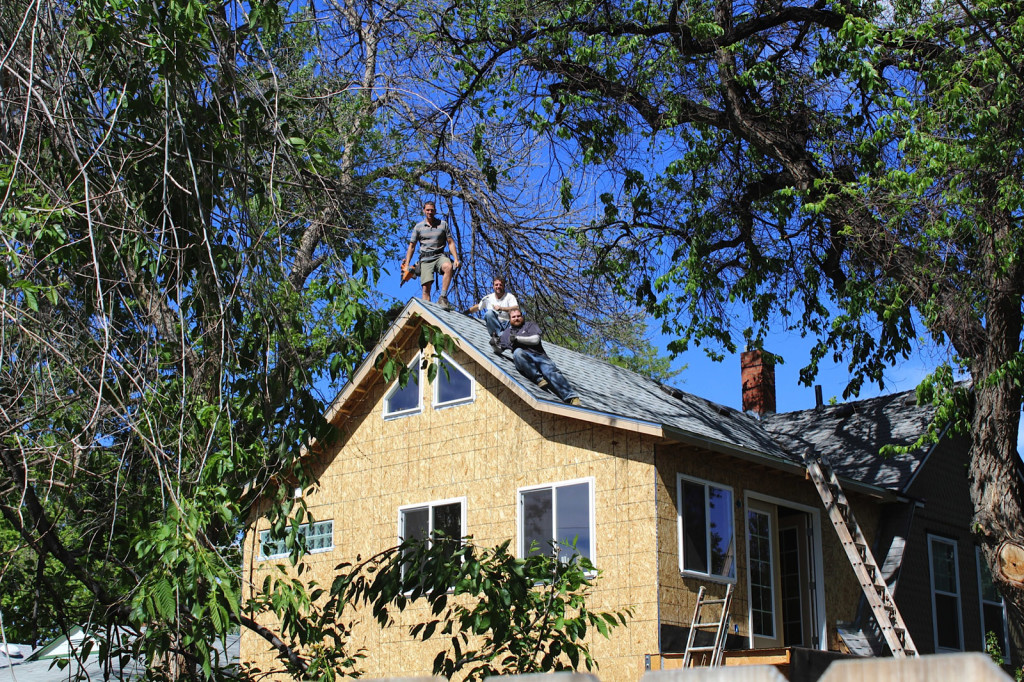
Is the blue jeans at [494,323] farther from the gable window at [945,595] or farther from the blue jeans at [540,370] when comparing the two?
the gable window at [945,595]

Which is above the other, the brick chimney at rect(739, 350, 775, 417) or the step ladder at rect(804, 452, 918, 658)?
the brick chimney at rect(739, 350, 775, 417)

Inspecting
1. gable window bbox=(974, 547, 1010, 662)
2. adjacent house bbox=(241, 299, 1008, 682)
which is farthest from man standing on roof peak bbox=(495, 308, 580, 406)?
gable window bbox=(974, 547, 1010, 662)

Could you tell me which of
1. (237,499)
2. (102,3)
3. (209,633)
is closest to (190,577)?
(209,633)

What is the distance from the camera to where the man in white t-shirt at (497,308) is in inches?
551

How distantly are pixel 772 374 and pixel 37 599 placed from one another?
19.3 m

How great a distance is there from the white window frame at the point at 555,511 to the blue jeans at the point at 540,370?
1.22 meters

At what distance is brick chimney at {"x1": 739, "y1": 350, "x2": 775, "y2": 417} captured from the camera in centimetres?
2169

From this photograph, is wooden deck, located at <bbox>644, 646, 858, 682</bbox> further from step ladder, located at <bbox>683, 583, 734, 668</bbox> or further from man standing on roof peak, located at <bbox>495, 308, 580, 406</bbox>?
man standing on roof peak, located at <bbox>495, 308, 580, 406</bbox>

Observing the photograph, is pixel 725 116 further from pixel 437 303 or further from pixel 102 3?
pixel 102 3

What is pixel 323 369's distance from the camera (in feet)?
20.7

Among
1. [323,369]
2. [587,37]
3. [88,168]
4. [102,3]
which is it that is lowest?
[323,369]

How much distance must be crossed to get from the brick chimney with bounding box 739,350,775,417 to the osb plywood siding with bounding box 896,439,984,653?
13.0 feet

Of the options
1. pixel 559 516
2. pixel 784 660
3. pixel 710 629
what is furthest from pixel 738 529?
pixel 559 516

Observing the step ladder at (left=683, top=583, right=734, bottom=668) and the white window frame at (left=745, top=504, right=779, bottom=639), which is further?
the white window frame at (left=745, top=504, right=779, bottom=639)
